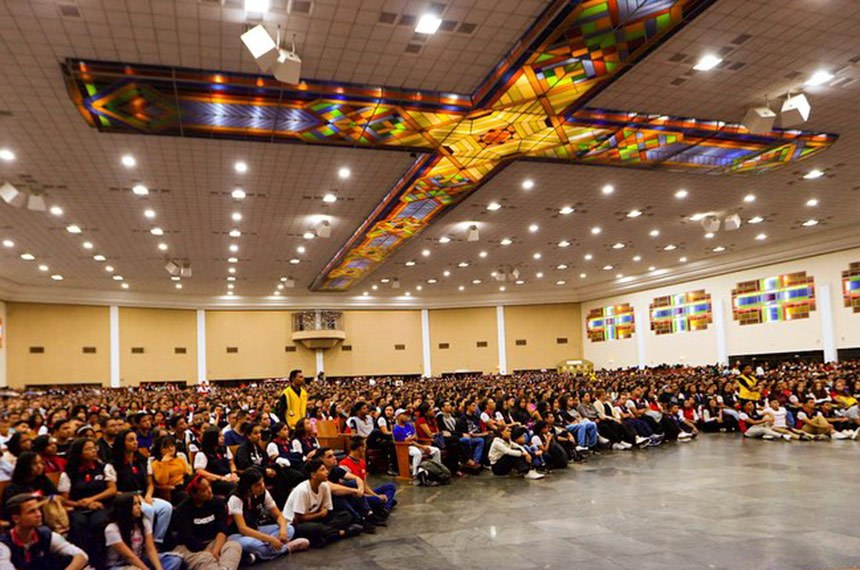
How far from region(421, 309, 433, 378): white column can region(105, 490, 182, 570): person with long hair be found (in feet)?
109

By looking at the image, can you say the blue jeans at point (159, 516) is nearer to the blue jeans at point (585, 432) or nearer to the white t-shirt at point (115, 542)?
the white t-shirt at point (115, 542)

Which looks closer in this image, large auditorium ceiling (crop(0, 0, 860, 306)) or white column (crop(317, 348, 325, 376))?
large auditorium ceiling (crop(0, 0, 860, 306))

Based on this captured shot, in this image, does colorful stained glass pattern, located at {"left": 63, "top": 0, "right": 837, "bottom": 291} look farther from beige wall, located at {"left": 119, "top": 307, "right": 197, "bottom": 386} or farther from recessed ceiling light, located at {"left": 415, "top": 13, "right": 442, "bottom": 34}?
beige wall, located at {"left": 119, "top": 307, "right": 197, "bottom": 386}

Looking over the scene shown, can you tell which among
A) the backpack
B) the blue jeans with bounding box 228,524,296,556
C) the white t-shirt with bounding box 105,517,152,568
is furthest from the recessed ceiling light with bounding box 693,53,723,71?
the white t-shirt with bounding box 105,517,152,568

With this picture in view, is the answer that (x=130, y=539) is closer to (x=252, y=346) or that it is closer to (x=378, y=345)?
(x=252, y=346)

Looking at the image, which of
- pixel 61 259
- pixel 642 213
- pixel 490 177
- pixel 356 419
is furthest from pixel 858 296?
pixel 61 259

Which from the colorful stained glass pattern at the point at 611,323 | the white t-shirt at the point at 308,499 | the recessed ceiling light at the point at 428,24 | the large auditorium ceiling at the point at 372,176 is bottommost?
the white t-shirt at the point at 308,499

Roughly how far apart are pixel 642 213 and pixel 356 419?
11952mm

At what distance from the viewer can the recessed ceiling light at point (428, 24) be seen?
24.7 ft

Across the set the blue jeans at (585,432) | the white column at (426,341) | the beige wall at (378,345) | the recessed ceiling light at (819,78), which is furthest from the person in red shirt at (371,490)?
the white column at (426,341)

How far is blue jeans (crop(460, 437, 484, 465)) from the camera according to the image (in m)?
9.86

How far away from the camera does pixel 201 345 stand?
33.3m

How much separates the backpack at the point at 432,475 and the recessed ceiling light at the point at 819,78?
8268mm

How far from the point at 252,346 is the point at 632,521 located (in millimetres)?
31086
